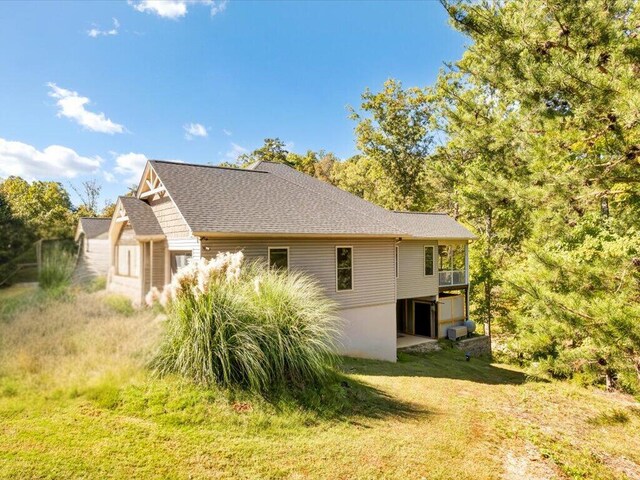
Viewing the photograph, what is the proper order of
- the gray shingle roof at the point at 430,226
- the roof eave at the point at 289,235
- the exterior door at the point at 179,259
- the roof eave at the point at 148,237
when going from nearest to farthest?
1. the roof eave at the point at 148,237
2. the roof eave at the point at 289,235
3. the exterior door at the point at 179,259
4. the gray shingle roof at the point at 430,226

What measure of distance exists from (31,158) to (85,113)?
8.58ft

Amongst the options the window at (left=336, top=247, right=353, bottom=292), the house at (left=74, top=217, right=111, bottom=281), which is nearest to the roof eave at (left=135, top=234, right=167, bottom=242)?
the house at (left=74, top=217, right=111, bottom=281)

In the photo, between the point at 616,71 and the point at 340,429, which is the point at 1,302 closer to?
the point at 340,429

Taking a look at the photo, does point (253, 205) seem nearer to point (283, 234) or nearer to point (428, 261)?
point (283, 234)

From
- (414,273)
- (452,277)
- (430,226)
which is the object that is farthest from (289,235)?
(452,277)

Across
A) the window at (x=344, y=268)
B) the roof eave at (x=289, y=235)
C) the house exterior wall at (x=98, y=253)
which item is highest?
the roof eave at (x=289, y=235)

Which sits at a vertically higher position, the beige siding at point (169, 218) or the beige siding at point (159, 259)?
the beige siding at point (169, 218)

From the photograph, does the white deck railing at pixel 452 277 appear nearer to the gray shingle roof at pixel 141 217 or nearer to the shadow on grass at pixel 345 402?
the shadow on grass at pixel 345 402

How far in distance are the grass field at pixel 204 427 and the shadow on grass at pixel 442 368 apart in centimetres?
278

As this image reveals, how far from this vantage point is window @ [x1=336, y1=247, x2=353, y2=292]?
12.5 metres

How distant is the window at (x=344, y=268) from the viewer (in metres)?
12.5

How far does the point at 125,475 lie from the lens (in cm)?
369

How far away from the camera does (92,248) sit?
14.0 feet

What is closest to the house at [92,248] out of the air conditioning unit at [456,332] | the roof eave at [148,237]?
the roof eave at [148,237]
